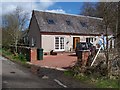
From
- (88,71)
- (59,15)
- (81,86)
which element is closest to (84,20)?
(59,15)

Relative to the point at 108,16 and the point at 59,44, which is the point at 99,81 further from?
the point at 59,44

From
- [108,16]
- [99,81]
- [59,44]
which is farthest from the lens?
[59,44]

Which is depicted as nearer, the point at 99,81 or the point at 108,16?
the point at 99,81

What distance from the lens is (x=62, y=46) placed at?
109ft

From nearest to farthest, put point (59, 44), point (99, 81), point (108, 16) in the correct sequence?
1. point (99, 81)
2. point (108, 16)
3. point (59, 44)

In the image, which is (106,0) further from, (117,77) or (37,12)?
(37,12)

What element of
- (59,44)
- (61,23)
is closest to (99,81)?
(59,44)

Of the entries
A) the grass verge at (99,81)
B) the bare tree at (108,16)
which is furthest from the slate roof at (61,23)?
the grass verge at (99,81)

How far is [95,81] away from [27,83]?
311 cm

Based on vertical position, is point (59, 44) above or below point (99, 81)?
above

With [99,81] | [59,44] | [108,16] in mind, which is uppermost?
[108,16]

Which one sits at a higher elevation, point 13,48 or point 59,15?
point 59,15

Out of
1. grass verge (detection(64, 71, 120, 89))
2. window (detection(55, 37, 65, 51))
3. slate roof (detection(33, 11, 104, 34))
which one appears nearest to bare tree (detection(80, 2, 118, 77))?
grass verge (detection(64, 71, 120, 89))

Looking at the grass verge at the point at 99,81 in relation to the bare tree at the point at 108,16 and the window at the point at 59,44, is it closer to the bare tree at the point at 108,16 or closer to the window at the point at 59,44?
the bare tree at the point at 108,16
